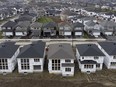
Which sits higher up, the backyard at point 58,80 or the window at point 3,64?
the window at point 3,64

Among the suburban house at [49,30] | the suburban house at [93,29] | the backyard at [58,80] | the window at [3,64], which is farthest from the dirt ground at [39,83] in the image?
the suburban house at [93,29]

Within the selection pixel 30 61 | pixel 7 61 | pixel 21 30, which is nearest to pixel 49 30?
pixel 21 30

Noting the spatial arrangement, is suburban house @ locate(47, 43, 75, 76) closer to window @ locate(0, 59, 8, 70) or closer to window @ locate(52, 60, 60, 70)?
window @ locate(52, 60, 60, 70)

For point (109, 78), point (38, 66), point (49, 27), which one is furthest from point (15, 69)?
point (49, 27)

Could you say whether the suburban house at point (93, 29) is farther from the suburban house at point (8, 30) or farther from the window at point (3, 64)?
the window at point (3, 64)

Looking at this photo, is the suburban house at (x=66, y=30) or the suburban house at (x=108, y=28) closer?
the suburban house at (x=66, y=30)

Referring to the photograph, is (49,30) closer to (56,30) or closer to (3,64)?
(56,30)

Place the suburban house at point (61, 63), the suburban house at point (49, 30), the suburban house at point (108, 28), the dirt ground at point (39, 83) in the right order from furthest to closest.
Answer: the suburban house at point (108, 28), the suburban house at point (49, 30), the suburban house at point (61, 63), the dirt ground at point (39, 83)

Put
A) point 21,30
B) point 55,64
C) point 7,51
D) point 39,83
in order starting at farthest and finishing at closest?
point 21,30 → point 7,51 → point 55,64 → point 39,83

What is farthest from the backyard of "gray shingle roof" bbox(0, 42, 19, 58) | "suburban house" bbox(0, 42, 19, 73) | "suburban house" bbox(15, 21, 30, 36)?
"suburban house" bbox(15, 21, 30, 36)

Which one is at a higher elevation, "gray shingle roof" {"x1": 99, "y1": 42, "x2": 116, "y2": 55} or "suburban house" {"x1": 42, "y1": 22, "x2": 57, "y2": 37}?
"gray shingle roof" {"x1": 99, "y1": 42, "x2": 116, "y2": 55}

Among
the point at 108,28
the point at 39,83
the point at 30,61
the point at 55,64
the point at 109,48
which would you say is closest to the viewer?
the point at 39,83

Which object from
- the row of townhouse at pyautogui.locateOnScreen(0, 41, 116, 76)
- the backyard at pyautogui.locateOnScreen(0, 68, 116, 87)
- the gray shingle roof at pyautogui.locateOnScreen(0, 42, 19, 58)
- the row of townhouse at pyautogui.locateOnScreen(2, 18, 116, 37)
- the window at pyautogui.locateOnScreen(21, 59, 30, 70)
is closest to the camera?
the backyard at pyautogui.locateOnScreen(0, 68, 116, 87)
